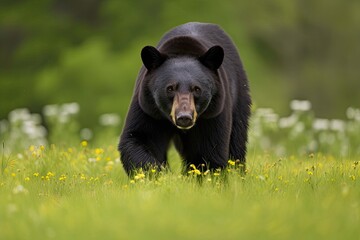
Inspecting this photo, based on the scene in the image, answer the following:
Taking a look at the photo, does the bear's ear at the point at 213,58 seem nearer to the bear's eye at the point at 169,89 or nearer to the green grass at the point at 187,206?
the bear's eye at the point at 169,89

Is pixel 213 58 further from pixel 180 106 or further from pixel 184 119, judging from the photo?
pixel 184 119

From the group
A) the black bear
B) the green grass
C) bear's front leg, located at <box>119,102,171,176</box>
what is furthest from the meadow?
the black bear

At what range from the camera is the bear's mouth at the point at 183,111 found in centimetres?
552

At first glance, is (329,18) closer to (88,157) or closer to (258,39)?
(258,39)

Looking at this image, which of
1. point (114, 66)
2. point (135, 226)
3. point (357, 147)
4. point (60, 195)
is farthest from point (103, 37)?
point (135, 226)

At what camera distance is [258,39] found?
22156 mm

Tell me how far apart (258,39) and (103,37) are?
4.28m

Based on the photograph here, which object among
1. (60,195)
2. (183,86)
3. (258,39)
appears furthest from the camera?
(258,39)

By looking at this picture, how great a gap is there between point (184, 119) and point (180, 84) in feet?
1.36

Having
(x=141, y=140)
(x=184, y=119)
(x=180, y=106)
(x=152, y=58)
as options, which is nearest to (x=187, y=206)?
(x=184, y=119)

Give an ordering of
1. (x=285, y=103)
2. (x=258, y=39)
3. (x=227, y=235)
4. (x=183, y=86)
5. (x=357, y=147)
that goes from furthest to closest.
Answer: (x=258, y=39), (x=285, y=103), (x=357, y=147), (x=183, y=86), (x=227, y=235)

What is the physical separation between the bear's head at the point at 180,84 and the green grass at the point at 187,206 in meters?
0.54

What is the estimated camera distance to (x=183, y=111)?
557 cm

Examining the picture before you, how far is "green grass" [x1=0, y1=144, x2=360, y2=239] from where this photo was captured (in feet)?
12.6
